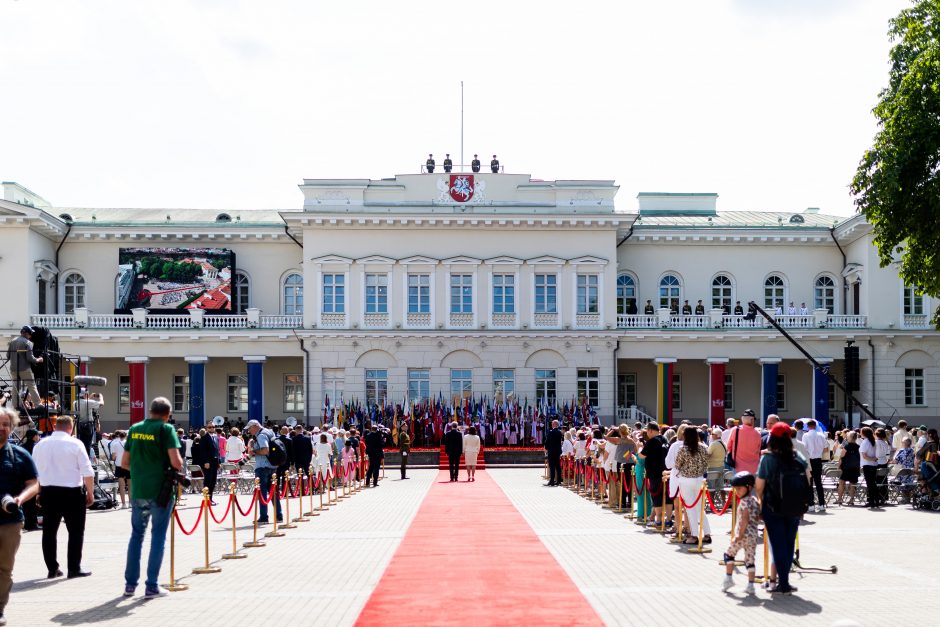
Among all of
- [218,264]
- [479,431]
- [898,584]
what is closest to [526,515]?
[898,584]

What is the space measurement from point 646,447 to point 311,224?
30960 mm

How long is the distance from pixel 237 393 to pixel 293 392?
2603 mm

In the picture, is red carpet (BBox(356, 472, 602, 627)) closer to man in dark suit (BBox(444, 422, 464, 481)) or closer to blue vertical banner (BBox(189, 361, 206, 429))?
man in dark suit (BBox(444, 422, 464, 481))

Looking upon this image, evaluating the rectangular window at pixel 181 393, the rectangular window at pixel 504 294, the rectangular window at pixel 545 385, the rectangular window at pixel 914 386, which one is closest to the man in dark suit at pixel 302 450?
the rectangular window at pixel 545 385

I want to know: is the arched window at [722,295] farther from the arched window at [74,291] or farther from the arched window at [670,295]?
the arched window at [74,291]

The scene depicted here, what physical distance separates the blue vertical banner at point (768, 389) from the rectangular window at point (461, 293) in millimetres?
13191

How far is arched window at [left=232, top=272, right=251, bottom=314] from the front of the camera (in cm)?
5066

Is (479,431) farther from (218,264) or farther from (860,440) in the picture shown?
(860,440)

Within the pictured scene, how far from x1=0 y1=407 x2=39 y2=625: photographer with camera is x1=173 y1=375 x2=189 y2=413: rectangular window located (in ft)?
129

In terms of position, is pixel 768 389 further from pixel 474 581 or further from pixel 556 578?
pixel 474 581

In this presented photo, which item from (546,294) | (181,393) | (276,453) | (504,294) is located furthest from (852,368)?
(181,393)

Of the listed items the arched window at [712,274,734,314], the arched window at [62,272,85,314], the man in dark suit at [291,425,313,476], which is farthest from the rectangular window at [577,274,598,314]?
the man in dark suit at [291,425,313,476]

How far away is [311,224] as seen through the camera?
4747 cm

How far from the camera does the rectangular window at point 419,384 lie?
47.3 metres
